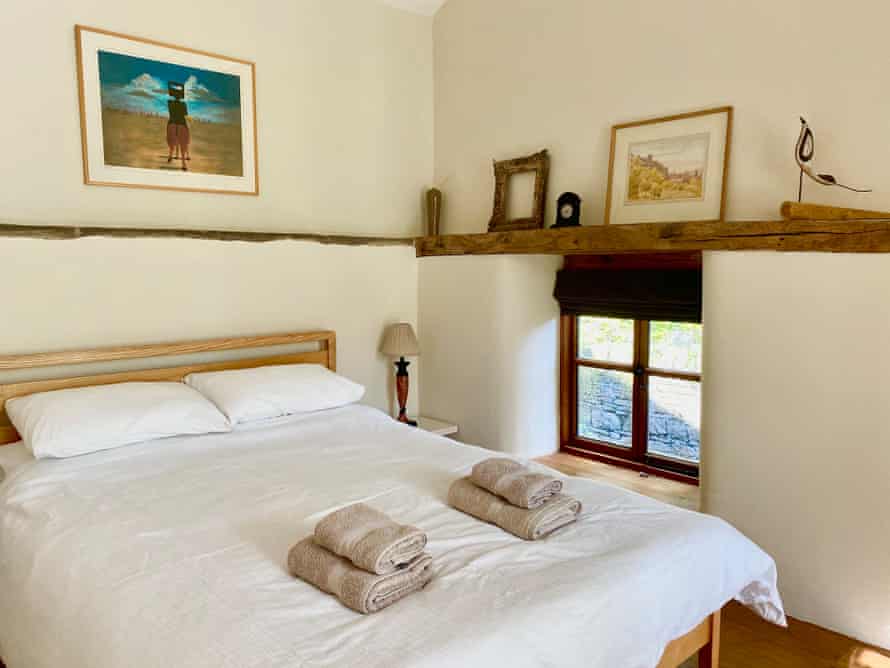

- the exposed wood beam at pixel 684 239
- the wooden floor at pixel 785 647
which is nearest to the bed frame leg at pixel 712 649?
the wooden floor at pixel 785 647

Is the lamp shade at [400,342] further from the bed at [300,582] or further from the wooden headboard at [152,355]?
the bed at [300,582]

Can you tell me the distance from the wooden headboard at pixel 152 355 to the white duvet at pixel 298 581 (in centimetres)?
49

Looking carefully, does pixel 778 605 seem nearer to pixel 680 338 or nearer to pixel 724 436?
pixel 724 436

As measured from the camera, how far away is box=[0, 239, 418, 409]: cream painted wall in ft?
9.24

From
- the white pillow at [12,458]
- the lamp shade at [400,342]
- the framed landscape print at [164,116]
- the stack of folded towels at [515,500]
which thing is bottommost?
the white pillow at [12,458]

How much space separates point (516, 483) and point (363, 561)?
58 cm

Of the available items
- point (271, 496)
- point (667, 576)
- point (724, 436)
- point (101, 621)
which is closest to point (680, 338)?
point (724, 436)

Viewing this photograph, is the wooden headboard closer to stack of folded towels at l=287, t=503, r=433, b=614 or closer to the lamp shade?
the lamp shade

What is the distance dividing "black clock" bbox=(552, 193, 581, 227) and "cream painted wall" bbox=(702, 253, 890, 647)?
803mm

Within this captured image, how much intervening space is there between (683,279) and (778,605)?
1.61 meters

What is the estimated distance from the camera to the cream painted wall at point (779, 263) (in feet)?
7.75

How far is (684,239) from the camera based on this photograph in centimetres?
284

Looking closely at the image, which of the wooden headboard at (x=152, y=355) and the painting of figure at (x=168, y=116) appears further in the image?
the painting of figure at (x=168, y=116)

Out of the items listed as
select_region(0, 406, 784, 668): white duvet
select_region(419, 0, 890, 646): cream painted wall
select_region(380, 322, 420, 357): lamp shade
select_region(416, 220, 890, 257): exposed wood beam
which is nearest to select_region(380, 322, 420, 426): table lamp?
select_region(380, 322, 420, 357): lamp shade
